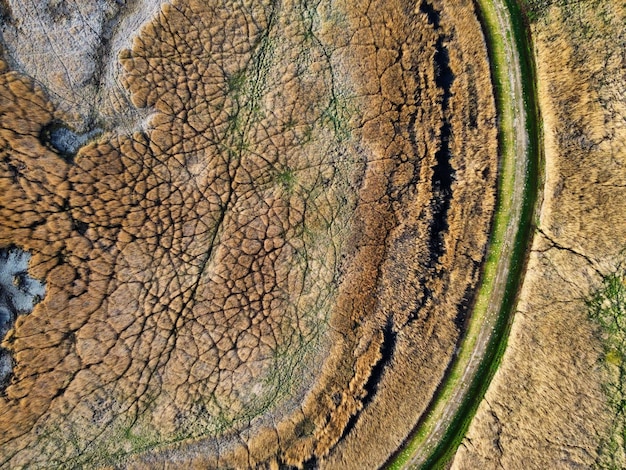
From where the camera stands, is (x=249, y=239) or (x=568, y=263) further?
(x=568, y=263)

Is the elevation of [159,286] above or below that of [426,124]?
below

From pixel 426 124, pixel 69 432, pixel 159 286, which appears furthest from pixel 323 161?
pixel 69 432

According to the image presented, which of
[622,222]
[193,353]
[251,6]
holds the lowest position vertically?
[193,353]

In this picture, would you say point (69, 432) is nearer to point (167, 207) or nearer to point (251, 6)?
point (167, 207)

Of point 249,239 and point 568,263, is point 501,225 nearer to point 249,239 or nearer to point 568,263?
point 568,263

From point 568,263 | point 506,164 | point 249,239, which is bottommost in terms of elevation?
point 249,239

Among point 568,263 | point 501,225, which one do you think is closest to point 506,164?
point 501,225

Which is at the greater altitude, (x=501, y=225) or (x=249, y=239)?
(x=501, y=225)
